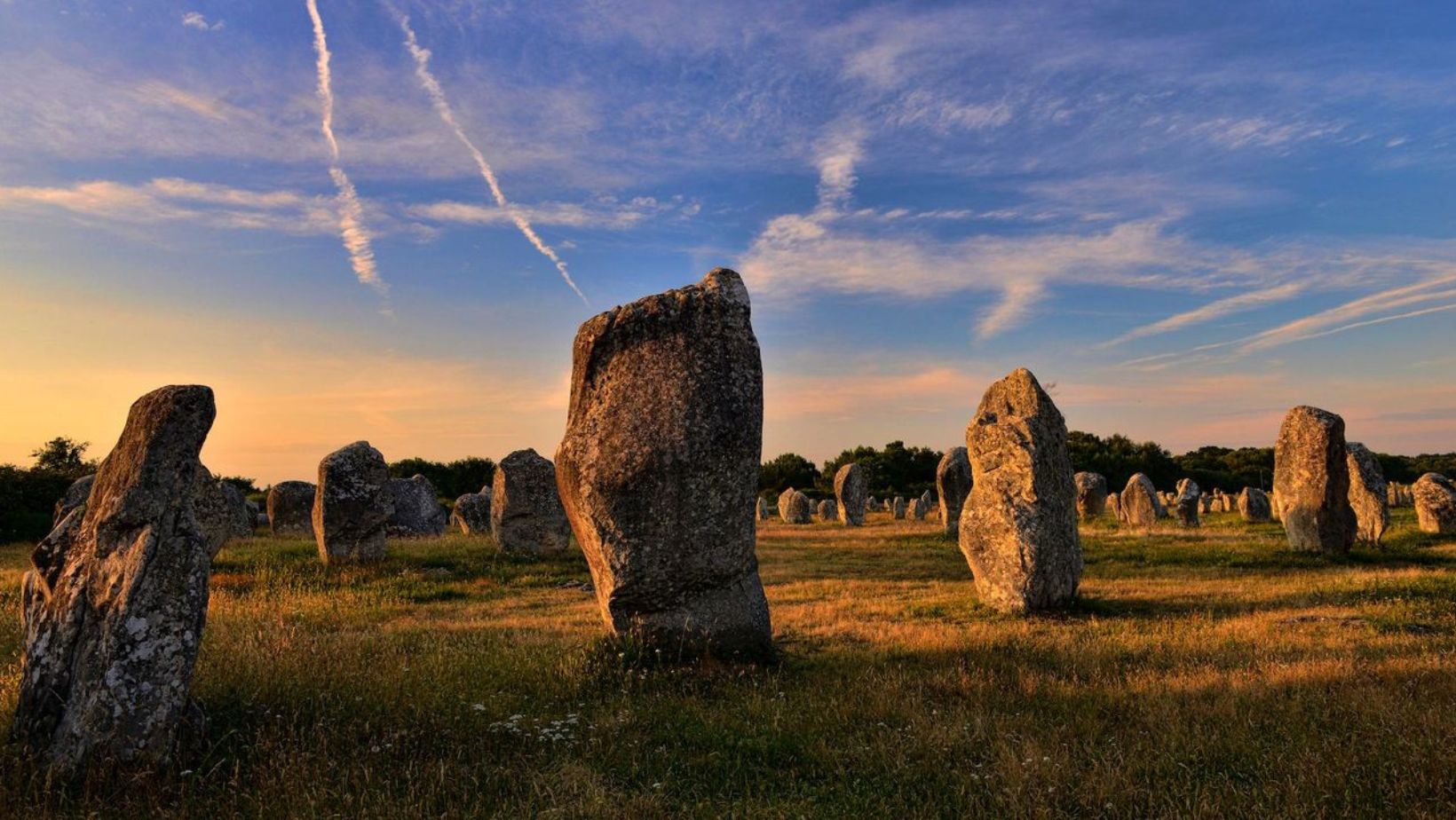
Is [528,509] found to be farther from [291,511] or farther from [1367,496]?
[1367,496]

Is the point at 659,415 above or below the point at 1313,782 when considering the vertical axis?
above

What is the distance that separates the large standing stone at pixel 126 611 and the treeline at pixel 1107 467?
5938 centimetres

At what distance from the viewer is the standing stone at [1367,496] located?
22781mm

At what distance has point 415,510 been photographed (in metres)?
30.7

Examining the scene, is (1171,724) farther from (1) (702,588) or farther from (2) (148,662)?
(2) (148,662)

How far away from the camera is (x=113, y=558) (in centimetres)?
606

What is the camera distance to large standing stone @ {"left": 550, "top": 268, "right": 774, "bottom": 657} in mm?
8961

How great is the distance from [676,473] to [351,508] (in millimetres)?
13937

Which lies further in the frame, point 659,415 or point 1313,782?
point 659,415

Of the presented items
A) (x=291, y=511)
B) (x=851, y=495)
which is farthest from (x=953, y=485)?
(x=291, y=511)

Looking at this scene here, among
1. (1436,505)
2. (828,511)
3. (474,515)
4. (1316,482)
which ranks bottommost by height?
(1436,505)

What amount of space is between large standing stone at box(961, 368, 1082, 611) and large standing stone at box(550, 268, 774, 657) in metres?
5.46

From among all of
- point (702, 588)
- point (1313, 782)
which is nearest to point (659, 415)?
point (702, 588)

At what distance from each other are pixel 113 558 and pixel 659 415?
189 inches
